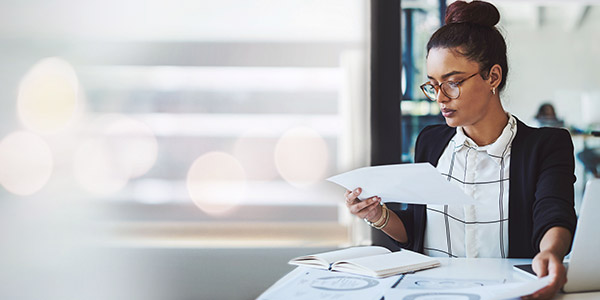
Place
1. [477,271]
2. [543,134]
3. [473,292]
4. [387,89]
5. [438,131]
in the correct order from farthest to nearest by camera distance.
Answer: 1. [387,89]
2. [438,131]
3. [543,134]
4. [477,271]
5. [473,292]

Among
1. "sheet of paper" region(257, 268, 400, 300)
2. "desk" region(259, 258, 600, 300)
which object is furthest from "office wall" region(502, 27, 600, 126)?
"sheet of paper" region(257, 268, 400, 300)

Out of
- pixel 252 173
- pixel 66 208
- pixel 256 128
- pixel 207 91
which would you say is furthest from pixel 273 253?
pixel 66 208

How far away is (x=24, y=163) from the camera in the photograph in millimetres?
2822

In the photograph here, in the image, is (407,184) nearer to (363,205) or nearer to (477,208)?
(363,205)

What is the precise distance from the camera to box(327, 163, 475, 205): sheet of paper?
113 centimetres

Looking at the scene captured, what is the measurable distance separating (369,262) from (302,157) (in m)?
1.65

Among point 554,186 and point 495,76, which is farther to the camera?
point 495,76

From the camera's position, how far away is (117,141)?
9.21 feet

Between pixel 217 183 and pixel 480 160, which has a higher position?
pixel 480 160

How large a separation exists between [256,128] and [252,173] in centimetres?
23

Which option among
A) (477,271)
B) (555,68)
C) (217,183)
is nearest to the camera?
(477,271)

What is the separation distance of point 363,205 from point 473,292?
457mm

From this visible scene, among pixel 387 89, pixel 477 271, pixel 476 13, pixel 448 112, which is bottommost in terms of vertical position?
pixel 477 271

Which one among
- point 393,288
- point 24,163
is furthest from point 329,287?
point 24,163
